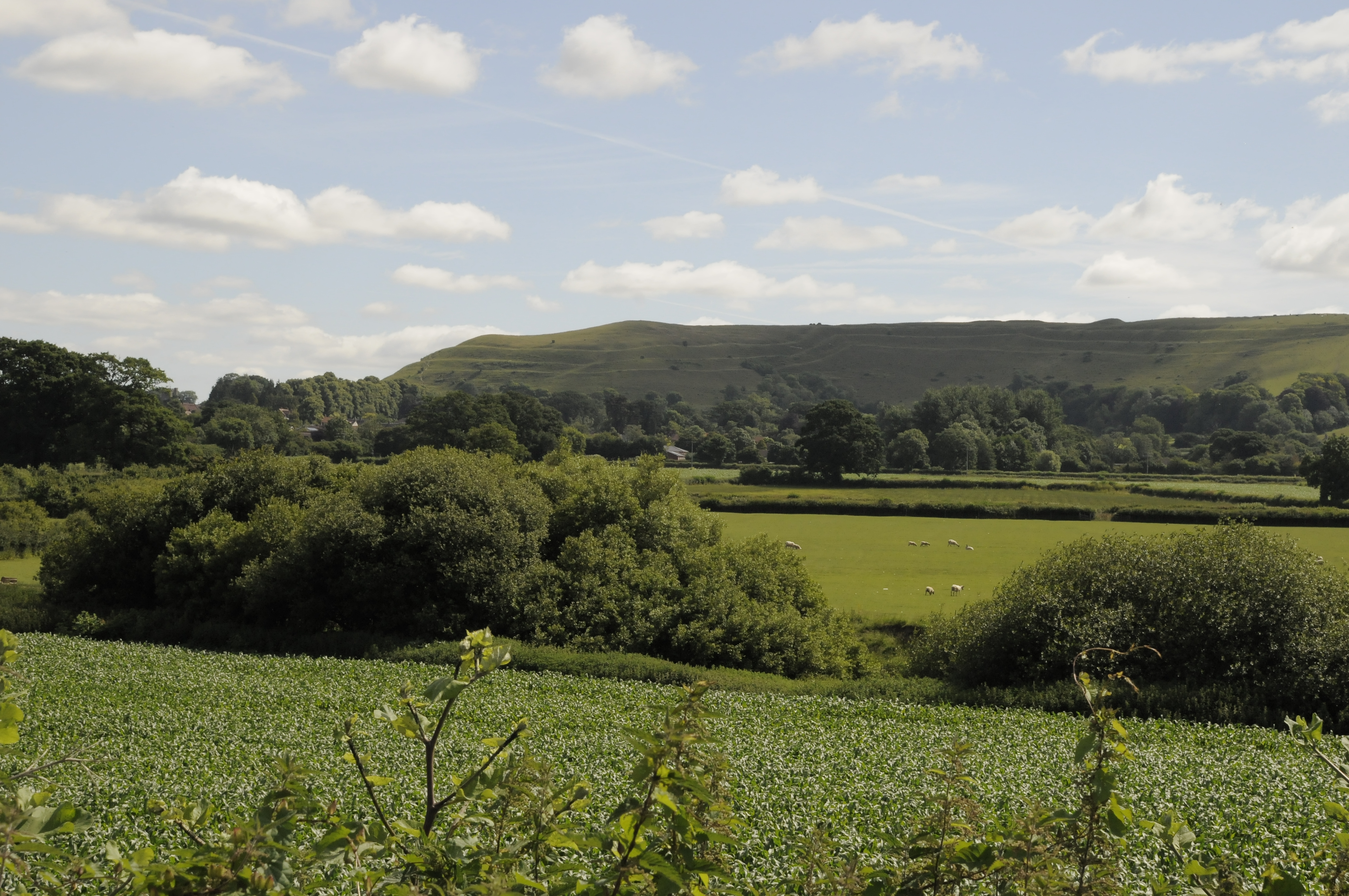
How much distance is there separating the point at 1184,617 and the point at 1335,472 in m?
59.8

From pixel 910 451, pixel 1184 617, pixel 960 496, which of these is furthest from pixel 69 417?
pixel 910 451

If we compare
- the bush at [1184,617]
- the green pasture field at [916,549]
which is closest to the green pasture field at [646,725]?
the bush at [1184,617]

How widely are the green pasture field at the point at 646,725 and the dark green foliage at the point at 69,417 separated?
56680 mm

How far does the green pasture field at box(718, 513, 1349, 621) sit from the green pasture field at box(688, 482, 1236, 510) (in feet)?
11.6

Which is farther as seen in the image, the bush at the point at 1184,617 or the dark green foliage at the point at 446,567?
the dark green foliage at the point at 446,567

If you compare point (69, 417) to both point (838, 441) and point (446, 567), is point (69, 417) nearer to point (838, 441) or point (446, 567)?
point (446, 567)

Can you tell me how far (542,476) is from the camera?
115ft

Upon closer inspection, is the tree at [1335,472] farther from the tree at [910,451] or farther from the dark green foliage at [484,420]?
the dark green foliage at [484,420]

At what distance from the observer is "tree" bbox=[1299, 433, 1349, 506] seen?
6744cm

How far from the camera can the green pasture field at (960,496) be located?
214ft

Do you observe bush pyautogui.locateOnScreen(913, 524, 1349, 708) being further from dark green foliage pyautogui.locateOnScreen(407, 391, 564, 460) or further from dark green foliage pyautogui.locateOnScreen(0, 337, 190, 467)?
dark green foliage pyautogui.locateOnScreen(407, 391, 564, 460)

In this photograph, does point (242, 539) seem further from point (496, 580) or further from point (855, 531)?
point (855, 531)

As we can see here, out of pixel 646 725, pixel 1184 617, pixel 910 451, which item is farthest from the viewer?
pixel 910 451

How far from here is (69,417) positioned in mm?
73875
